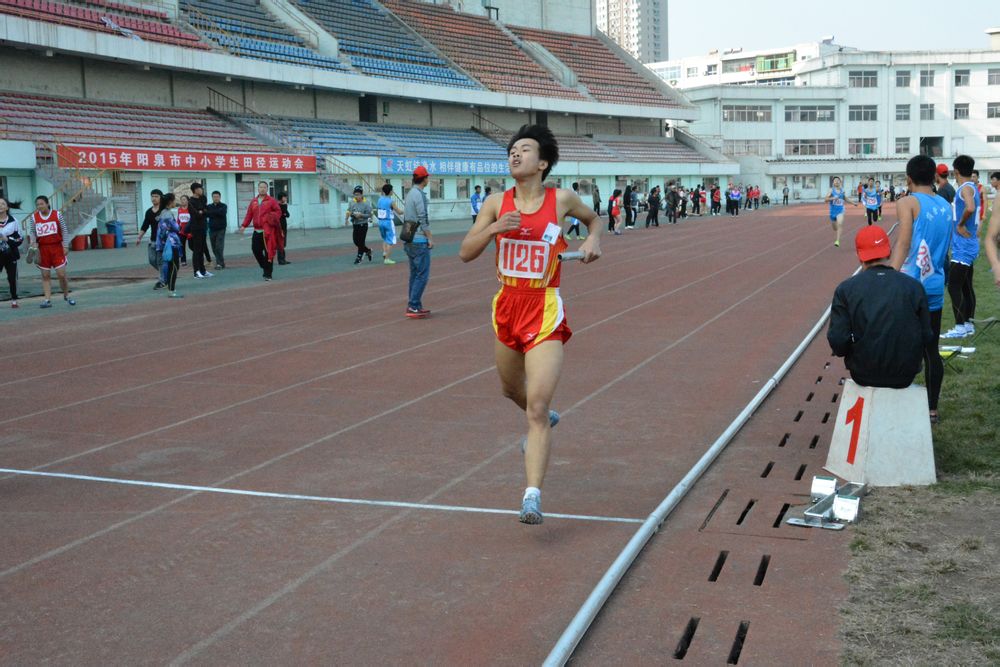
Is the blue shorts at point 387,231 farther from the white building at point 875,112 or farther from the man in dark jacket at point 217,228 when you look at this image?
the white building at point 875,112

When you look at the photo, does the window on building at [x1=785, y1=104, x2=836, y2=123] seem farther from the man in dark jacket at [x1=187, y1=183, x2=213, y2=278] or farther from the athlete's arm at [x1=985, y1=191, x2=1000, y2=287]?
the athlete's arm at [x1=985, y1=191, x2=1000, y2=287]

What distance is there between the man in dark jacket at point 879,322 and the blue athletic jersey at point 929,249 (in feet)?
5.04

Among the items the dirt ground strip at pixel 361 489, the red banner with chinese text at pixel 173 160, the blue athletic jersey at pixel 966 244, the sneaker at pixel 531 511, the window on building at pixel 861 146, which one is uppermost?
the window on building at pixel 861 146

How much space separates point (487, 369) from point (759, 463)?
4163mm

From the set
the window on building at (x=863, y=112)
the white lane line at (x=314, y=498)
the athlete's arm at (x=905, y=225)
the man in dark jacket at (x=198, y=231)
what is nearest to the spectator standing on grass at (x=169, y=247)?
the man in dark jacket at (x=198, y=231)

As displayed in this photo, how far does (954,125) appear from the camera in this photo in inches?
3593

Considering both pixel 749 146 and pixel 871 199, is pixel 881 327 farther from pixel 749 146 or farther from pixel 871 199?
pixel 749 146

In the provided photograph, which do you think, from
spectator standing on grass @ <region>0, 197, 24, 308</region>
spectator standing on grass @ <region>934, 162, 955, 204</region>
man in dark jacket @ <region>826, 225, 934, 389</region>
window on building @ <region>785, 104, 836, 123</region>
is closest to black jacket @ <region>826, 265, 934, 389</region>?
man in dark jacket @ <region>826, 225, 934, 389</region>

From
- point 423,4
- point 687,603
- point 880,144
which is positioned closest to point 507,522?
point 687,603

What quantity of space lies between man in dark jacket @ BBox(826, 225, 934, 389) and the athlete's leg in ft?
5.94

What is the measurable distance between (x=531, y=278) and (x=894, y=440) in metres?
2.38

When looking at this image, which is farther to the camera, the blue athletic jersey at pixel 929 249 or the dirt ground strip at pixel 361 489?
the blue athletic jersey at pixel 929 249

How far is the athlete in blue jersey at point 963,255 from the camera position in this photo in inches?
408

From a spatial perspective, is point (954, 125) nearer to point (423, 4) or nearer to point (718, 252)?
point (423, 4)
